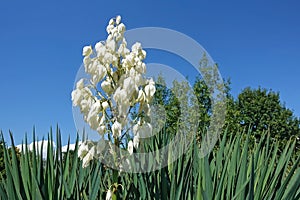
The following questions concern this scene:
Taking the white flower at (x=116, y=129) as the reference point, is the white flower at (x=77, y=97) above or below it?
above

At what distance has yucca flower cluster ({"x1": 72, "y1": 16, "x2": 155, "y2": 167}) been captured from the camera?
138cm

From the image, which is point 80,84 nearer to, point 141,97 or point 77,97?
point 77,97

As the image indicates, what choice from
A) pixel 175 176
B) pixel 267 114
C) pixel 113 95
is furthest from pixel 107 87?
pixel 267 114

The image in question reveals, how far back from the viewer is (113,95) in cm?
139

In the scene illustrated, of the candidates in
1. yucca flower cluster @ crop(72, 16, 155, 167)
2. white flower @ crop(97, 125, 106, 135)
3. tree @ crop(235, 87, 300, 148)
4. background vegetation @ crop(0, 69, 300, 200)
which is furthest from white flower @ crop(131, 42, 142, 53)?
tree @ crop(235, 87, 300, 148)

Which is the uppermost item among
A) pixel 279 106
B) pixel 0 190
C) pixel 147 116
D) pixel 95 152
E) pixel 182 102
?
pixel 279 106

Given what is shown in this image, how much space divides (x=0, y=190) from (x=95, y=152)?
36cm

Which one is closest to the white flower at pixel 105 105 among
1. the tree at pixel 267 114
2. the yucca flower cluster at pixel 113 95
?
the yucca flower cluster at pixel 113 95

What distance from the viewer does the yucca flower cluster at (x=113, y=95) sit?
1.38 m

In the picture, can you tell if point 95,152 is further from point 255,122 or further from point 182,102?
point 255,122

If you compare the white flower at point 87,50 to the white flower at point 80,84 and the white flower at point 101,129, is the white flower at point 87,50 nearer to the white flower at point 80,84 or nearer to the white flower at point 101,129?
the white flower at point 80,84

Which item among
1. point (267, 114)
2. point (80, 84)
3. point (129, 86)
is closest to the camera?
point (129, 86)

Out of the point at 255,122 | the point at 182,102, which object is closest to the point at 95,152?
the point at 182,102

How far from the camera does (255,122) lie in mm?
12977
